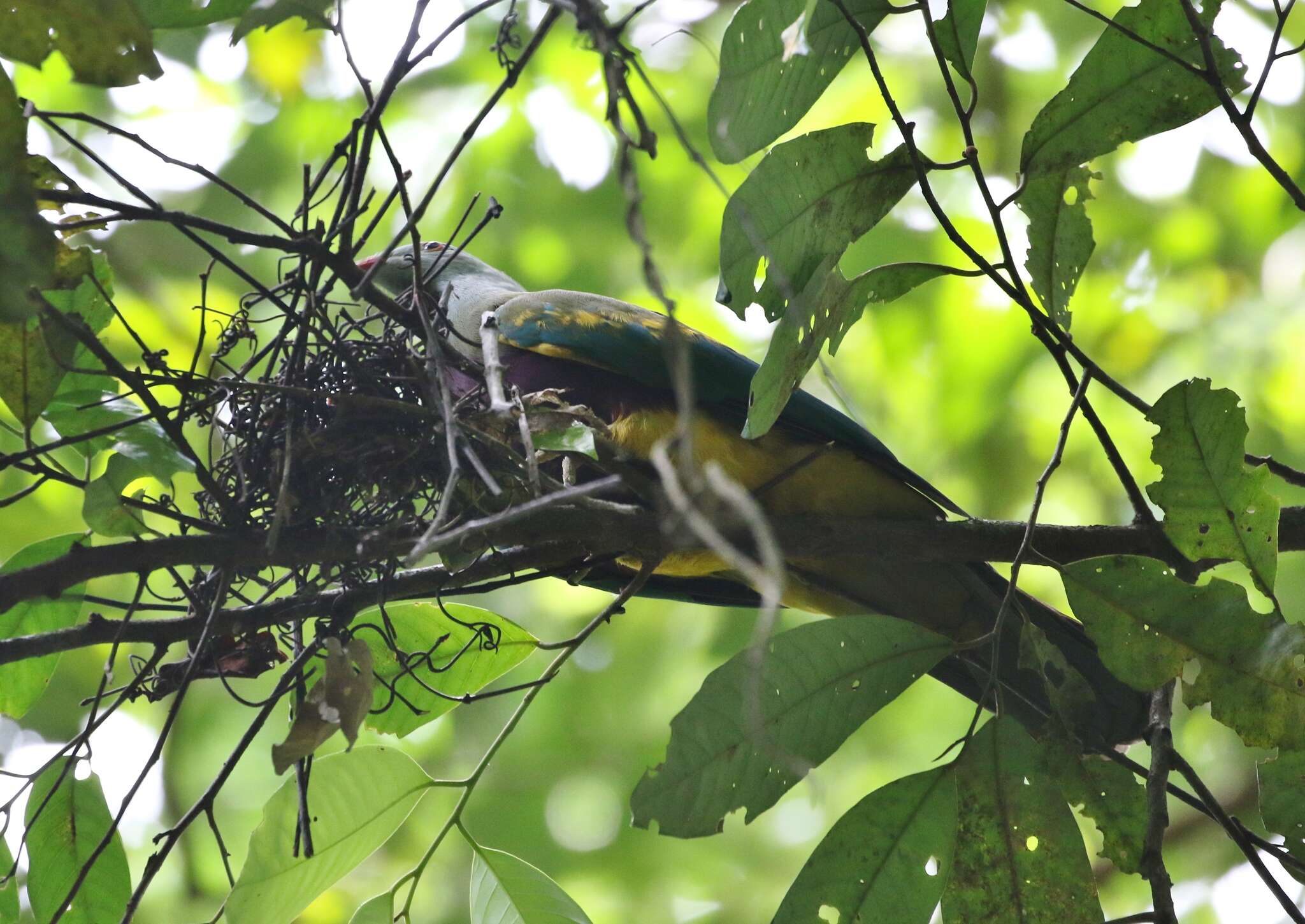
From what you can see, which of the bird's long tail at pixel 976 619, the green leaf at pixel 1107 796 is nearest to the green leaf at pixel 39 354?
the bird's long tail at pixel 976 619

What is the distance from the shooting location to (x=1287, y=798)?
1627 mm

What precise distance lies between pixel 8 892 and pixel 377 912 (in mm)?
600

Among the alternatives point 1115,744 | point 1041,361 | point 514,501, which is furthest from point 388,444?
point 1041,361

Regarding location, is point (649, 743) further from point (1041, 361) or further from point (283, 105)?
point (283, 105)

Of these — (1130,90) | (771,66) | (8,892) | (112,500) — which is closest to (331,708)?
(112,500)

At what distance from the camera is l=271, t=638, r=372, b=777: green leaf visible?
1.48m

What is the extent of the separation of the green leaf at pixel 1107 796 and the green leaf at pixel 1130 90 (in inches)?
35.3

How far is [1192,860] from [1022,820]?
3676 mm

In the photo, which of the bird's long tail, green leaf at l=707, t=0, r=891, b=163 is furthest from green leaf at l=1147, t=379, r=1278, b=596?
green leaf at l=707, t=0, r=891, b=163

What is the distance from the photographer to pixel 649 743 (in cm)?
473

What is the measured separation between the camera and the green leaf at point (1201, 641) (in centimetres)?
154

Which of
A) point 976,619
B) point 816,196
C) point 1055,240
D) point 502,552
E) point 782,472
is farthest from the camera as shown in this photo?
point 976,619

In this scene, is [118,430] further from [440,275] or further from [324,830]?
[440,275]

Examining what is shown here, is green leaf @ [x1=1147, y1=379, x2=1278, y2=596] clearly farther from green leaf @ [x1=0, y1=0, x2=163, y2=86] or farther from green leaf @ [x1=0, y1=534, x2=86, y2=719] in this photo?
green leaf @ [x1=0, y1=534, x2=86, y2=719]
